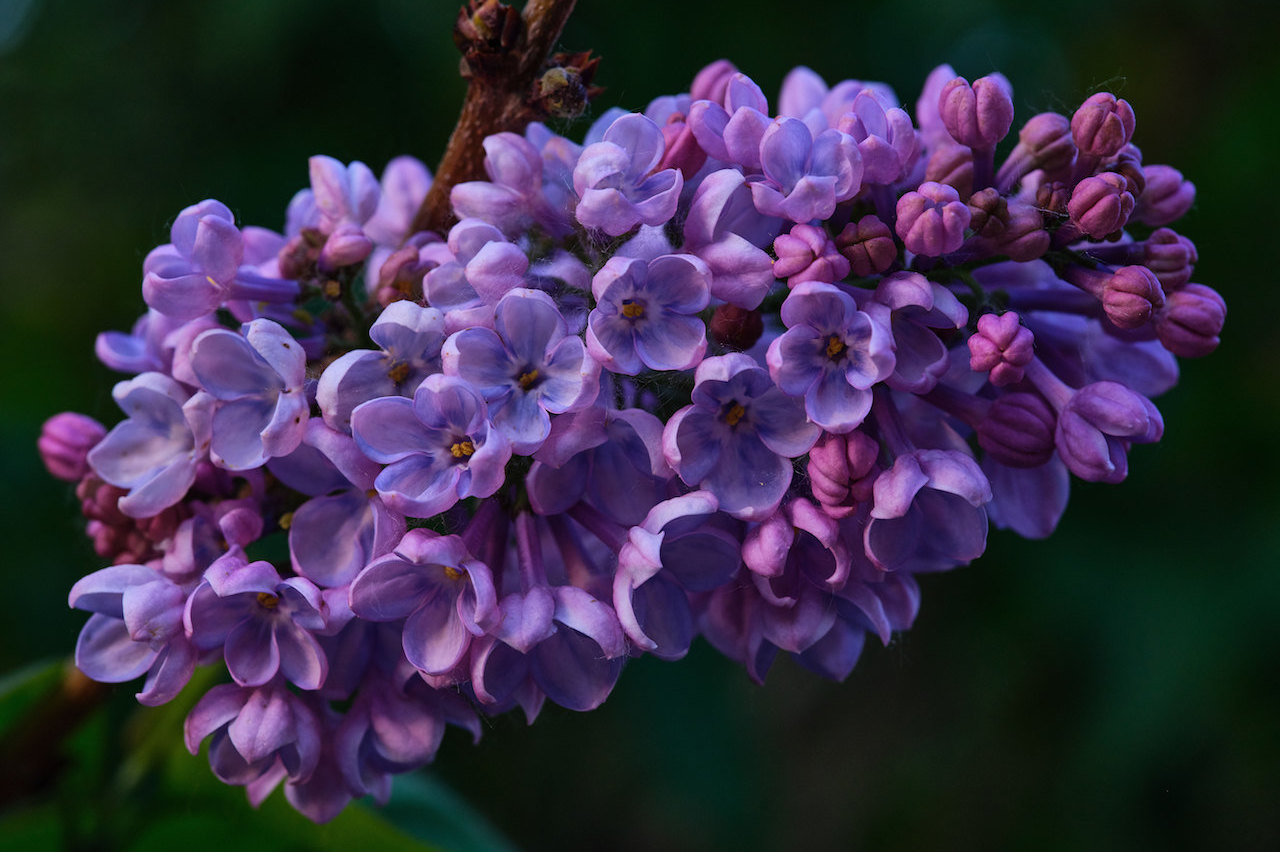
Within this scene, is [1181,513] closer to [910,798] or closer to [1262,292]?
[1262,292]

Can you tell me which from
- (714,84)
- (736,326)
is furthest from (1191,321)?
(714,84)

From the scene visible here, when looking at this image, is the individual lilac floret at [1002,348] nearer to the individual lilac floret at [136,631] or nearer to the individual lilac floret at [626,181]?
the individual lilac floret at [626,181]

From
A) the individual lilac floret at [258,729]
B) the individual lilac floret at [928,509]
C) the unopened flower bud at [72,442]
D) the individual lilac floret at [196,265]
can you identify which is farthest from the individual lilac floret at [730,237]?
the unopened flower bud at [72,442]

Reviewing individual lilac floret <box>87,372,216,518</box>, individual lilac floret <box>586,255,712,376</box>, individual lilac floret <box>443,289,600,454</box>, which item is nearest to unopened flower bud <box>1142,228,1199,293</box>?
individual lilac floret <box>586,255,712,376</box>

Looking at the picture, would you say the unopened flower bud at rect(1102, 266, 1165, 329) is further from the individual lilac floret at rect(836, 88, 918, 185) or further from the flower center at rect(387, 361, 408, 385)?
the flower center at rect(387, 361, 408, 385)

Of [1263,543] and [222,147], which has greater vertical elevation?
[1263,543]

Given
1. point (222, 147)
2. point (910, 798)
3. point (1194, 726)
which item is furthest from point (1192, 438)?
point (222, 147)
